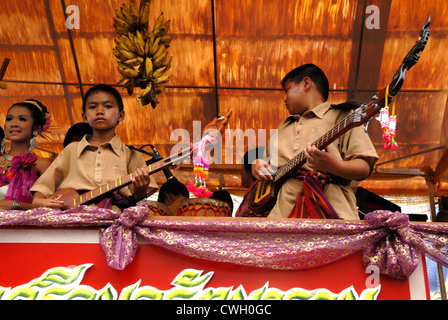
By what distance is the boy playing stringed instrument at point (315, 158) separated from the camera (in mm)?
2412

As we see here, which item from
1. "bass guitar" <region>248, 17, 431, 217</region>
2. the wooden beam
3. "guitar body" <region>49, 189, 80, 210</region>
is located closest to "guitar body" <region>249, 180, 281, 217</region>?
"bass guitar" <region>248, 17, 431, 217</region>

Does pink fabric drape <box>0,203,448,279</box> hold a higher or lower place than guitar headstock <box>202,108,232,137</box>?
lower

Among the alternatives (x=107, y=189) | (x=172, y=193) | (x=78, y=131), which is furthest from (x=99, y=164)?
(x=78, y=131)

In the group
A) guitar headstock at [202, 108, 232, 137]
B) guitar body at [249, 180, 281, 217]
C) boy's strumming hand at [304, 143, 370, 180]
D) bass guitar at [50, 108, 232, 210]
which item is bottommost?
guitar body at [249, 180, 281, 217]

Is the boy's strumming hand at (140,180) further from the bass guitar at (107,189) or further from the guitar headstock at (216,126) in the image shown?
the guitar headstock at (216,126)

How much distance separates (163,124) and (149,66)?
A: 217 centimetres

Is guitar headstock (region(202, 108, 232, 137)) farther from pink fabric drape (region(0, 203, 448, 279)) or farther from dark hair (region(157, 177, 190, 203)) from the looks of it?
pink fabric drape (region(0, 203, 448, 279))

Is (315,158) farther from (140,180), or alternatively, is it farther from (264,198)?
(140,180)

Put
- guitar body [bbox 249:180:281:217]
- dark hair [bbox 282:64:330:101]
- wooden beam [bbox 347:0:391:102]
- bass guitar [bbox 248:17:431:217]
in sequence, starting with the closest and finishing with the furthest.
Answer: bass guitar [bbox 248:17:431:217] < guitar body [bbox 249:180:281:217] < dark hair [bbox 282:64:330:101] < wooden beam [bbox 347:0:391:102]

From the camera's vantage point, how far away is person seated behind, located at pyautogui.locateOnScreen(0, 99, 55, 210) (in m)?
2.96

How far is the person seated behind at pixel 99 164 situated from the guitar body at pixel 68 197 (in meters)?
0.03

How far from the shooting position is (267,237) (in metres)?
2.21

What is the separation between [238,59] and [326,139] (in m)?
2.80

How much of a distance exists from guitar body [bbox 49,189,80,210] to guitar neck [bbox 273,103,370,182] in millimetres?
1051
